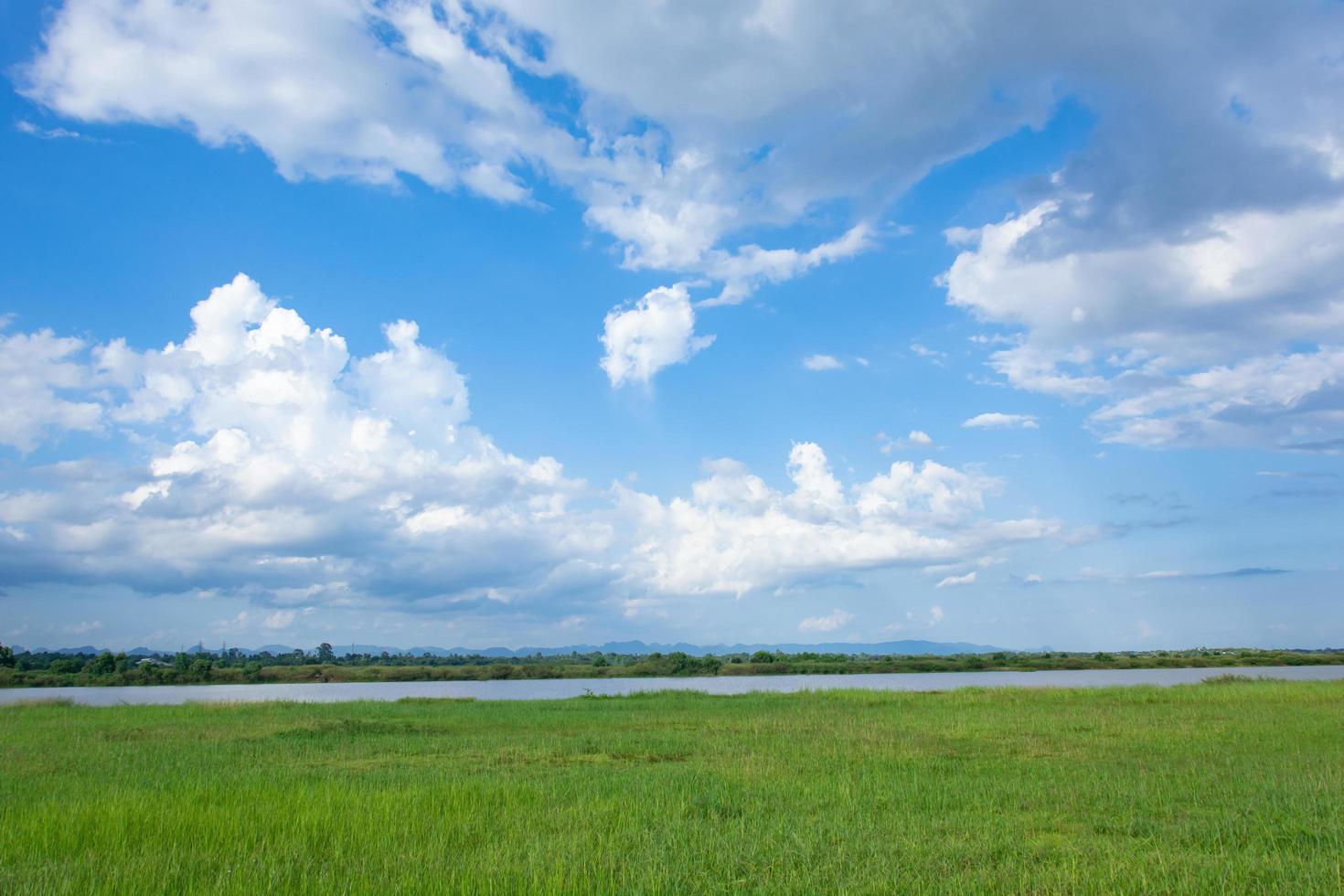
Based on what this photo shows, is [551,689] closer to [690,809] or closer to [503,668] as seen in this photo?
[503,668]

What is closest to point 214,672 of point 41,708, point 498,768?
point 41,708

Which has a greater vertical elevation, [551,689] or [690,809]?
[690,809]

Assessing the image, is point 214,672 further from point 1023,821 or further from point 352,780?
point 1023,821

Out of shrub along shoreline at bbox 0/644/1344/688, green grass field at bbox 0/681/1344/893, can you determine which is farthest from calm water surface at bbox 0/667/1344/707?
green grass field at bbox 0/681/1344/893

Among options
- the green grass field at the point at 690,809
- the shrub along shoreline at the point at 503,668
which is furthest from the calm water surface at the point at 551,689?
the green grass field at the point at 690,809

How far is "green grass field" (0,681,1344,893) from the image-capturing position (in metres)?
7.11

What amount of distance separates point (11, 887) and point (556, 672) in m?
75.6

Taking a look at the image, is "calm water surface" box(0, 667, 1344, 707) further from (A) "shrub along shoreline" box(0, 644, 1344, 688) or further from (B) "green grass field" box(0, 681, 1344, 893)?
(B) "green grass field" box(0, 681, 1344, 893)

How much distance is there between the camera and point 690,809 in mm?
9945

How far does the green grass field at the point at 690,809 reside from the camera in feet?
23.3

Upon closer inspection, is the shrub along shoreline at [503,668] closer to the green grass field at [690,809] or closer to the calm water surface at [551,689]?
the calm water surface at [551,689]

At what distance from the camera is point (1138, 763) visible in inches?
508

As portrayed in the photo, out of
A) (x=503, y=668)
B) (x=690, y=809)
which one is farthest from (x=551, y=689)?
(x=690, y=809)

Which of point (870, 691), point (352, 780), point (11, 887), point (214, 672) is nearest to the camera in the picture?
point (11, 887)
